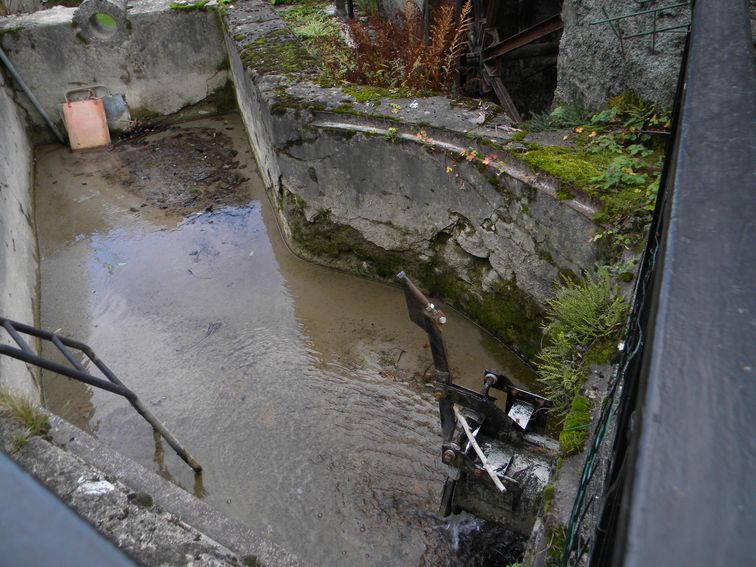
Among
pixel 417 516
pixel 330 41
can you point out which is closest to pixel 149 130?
pixel 330 41

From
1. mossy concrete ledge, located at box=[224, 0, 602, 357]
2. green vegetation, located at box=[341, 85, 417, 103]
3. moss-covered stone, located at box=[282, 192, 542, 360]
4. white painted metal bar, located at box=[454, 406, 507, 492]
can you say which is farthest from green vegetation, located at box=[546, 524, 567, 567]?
green vegetation, located at box=[341, 85, 417, 103]

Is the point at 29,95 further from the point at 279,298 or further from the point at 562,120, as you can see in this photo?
the point at 562,120

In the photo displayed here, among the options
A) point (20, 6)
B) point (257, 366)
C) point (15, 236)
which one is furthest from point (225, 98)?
point (257, 366)

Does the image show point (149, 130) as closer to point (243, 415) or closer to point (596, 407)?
point (243, 415)

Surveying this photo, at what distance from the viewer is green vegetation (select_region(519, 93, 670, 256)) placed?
3.63m

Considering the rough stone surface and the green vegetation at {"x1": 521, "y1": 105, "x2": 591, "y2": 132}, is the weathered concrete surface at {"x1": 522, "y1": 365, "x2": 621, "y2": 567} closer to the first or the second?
the green vegetation at {"x1": 521, "y1": 105, "x2": 591, "y2": 132}

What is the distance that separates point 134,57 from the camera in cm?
872

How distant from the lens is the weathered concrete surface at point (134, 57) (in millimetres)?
8281

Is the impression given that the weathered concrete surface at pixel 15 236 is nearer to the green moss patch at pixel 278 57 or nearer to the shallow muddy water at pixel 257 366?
the shallow muddy water at pixel 257 366

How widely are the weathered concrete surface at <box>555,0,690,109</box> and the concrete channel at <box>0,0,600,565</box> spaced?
728 mm

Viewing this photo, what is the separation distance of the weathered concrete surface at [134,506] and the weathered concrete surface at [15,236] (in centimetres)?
173

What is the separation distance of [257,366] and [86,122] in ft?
18.8

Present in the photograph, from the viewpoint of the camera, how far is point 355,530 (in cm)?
386

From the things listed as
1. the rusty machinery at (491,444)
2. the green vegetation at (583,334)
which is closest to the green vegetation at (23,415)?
the rusty machinery at (491,444)
